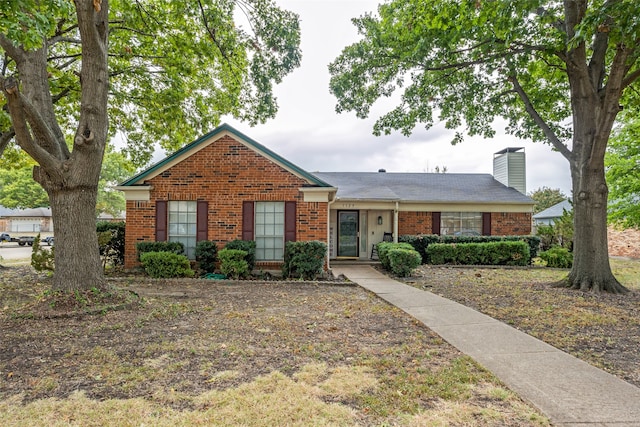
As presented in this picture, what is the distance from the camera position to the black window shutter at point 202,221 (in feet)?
36.7

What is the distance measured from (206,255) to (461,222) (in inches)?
457

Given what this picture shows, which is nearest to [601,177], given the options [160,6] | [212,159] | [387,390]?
[387,390]

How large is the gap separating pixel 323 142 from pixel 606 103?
65.9 feet

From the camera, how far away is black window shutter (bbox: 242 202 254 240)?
11148mm

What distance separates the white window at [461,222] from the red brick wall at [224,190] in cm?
794

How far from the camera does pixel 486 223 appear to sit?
1678 cm

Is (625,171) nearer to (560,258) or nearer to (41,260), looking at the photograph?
(560,258)

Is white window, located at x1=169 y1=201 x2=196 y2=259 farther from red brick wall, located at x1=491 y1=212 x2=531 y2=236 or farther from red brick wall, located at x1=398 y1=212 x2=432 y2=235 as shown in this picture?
red brick wall, located at x1=491 y1=212 x2=531 y2=236

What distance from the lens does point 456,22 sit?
875cm

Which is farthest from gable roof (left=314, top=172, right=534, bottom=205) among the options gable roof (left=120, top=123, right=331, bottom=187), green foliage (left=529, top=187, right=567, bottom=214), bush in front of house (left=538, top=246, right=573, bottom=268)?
green foliage (left=529, top=187, right=567, bottom=214)

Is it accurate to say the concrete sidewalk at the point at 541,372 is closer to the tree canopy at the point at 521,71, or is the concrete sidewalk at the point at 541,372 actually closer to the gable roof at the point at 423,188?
the tree canopy at the point at 521,71

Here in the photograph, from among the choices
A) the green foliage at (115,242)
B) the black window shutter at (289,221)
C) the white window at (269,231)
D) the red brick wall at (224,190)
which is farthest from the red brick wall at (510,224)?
the green foliage at (115,242)

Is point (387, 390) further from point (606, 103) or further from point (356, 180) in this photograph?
point (356, 180)

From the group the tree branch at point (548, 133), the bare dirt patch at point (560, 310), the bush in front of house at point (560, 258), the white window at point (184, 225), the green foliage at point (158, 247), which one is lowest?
the bare dirt patch at point (560, 310)
